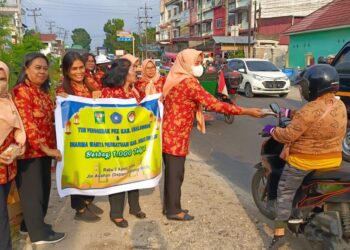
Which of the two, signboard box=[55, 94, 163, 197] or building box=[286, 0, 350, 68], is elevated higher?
building box=[286, 0, 350, 68]

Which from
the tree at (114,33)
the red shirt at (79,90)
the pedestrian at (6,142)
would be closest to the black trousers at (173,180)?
the red shirt at (79,90)

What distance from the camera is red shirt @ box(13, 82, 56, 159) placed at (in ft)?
10.1

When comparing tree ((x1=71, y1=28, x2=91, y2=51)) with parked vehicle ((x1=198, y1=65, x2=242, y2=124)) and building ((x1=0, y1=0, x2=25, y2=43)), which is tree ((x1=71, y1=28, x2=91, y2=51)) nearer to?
building ((x1=0, y1=0, x2=25, y2=43))

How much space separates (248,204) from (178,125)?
141cm

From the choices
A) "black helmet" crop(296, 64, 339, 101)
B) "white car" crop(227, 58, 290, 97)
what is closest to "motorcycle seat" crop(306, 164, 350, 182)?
"black helmet" crop(296, 64, 339, 101)

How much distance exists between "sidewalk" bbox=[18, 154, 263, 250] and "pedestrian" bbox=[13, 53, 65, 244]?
276mm

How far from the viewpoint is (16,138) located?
286 cm

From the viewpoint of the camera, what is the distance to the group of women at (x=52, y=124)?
289cm

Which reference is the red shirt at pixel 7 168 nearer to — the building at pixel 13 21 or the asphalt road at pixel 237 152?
the asphalt road at pixel 237 152

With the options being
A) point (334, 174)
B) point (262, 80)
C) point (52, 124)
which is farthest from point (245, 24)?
point (334, 174)

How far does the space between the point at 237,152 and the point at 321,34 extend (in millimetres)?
18400

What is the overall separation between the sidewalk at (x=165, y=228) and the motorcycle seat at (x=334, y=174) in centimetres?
93

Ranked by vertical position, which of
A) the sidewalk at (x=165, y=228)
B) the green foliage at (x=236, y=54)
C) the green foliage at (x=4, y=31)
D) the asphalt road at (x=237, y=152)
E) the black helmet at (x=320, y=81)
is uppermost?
the green foliage at (x=4, y=31)

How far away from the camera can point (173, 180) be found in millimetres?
3963
